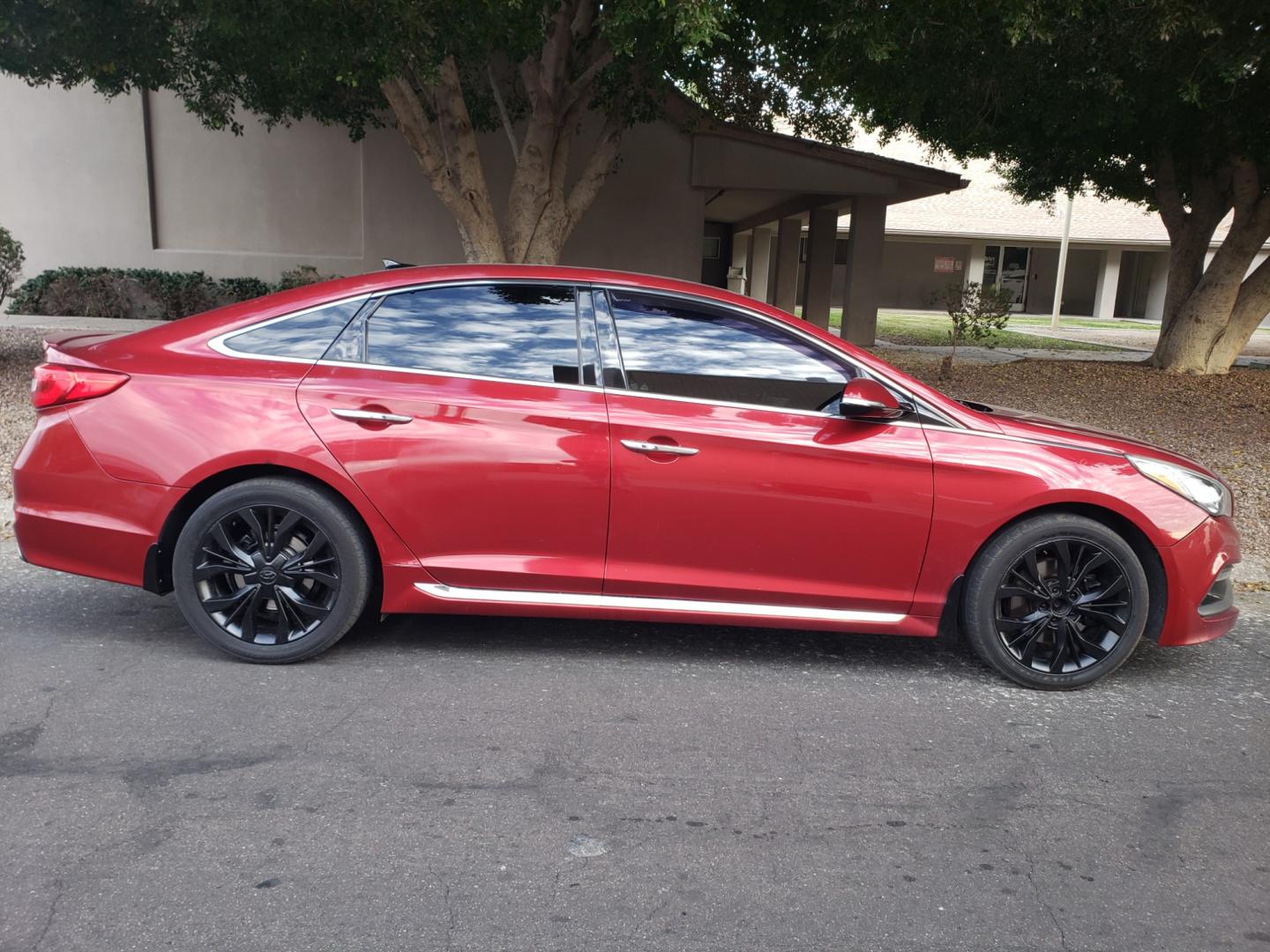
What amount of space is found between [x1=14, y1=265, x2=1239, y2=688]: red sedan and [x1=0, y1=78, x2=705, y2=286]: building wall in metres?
14.2

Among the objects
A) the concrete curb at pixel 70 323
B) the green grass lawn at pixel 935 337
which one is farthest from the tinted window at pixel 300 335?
the green grass lawn at pixel 935 337

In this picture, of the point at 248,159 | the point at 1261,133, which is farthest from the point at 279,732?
the point at 248,159

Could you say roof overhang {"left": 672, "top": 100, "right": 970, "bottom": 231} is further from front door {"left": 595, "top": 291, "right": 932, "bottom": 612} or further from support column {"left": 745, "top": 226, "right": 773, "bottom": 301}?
support column {"left": 745, "top": 226, "right": 773, "bottom": 301}

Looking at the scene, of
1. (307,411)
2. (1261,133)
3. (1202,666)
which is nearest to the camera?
(307,411)

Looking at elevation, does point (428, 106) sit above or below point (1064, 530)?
above

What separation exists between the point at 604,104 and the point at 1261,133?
25.2 feet

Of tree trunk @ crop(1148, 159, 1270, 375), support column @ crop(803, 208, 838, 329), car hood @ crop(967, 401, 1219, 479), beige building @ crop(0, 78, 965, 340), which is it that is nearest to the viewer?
car hood @ crop(967, 401, 1219, 479)

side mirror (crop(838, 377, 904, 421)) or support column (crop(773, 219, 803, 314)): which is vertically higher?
support column (crop(773, 219, 803, 314))

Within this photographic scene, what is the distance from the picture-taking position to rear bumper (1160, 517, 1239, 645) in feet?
14.1

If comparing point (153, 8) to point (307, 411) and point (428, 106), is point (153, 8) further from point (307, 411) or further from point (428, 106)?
point (307, 411)

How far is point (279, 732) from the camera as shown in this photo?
370 cm

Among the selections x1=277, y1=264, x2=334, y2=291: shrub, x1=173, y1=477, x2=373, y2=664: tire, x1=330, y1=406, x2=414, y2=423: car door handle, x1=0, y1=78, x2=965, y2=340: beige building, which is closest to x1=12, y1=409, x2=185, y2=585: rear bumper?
x1=173, y1=477, x2=373, y2=664: tire

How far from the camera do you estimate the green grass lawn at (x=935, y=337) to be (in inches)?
861

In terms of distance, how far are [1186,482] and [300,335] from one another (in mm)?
3848
